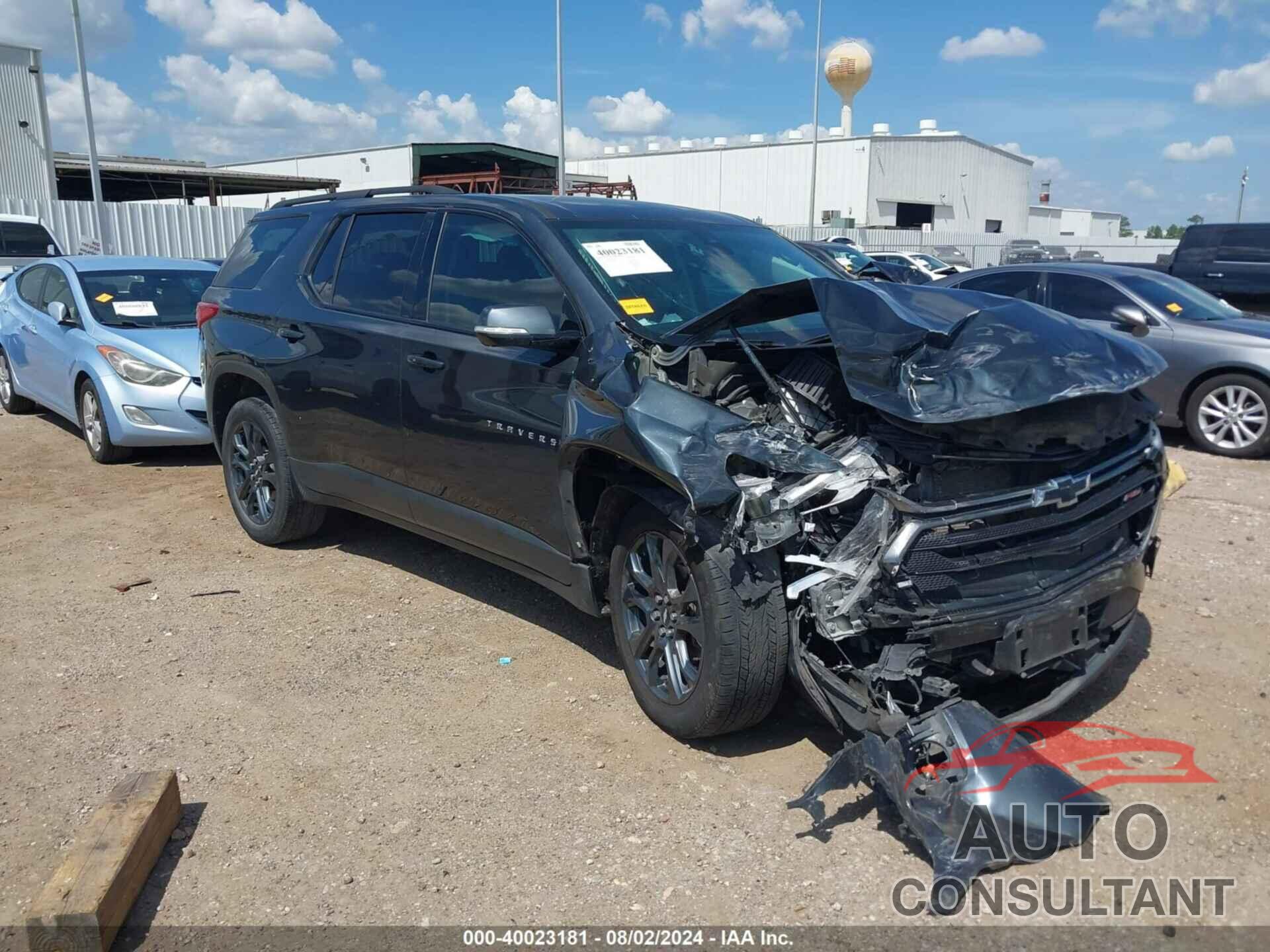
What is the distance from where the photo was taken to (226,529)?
6.49 metres

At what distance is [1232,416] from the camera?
8609 mm

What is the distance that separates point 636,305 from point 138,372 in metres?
5.48

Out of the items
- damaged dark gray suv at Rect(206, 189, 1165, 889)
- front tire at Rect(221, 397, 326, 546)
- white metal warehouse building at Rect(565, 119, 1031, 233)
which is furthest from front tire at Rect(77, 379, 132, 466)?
white metal warehouse building at Rect(565, 119, 1031, 233)

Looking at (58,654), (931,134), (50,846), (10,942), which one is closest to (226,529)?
(58,654)

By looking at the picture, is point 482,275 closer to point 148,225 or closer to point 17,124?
point 148,225

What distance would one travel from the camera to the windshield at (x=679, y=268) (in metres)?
3.95

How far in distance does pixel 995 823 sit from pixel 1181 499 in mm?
5109

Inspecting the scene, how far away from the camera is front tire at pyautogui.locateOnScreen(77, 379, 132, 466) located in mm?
8008

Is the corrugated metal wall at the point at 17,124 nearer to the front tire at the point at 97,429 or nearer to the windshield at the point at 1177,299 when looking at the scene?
the front tire at the point at 97,429

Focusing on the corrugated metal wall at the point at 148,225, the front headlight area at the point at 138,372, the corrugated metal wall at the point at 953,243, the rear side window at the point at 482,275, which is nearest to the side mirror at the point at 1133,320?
the rear side window at the point at 482,275

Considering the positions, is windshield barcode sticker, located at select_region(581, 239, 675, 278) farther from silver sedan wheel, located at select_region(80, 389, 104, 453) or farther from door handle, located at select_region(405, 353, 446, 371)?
silver sedan wheel, located at select_region(80, 389, 104, 453)

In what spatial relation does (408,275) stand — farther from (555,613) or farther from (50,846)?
(50,846)

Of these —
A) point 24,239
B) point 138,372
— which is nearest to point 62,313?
point 138,372

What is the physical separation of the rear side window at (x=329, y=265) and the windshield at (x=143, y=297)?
145 inches
